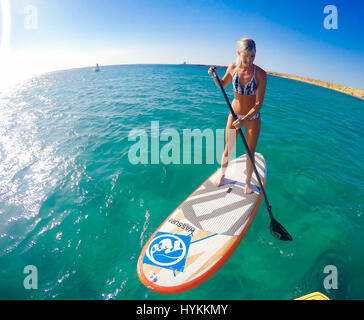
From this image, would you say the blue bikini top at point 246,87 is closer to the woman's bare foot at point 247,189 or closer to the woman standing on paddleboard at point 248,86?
the woman standing on paddleboard at point 248,86

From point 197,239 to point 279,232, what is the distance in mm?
1977

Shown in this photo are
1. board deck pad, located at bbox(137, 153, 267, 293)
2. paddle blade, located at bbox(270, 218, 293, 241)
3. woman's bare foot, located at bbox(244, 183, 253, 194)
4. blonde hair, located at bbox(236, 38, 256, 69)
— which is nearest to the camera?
blonde hair, located at bbox(236, 38, 256, 69)

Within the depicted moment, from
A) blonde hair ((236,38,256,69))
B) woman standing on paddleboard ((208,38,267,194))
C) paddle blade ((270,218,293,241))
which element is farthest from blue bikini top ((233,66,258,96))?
paddle blade ((270,218,293,241))

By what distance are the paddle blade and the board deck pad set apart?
534 millimetres

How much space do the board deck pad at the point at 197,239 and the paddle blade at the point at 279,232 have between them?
0.53 m

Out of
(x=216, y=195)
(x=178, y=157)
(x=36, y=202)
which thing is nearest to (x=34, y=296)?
(x=36, y=202)

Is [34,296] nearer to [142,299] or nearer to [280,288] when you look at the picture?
[142,299]

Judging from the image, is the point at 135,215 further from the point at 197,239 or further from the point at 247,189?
the point at 247,189

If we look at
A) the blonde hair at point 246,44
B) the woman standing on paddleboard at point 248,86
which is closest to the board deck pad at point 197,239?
the woman standing on paddleboard at point 248,86

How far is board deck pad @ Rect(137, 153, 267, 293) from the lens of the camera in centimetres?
282

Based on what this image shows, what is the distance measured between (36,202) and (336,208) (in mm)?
8774

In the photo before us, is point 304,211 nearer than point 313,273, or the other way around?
point 313,273

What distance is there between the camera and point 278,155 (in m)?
6.59

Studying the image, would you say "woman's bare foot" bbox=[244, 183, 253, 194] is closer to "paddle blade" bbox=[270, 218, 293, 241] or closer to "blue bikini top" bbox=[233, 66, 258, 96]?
"paddle blade" bbox=[270, 218, 293, 241]
